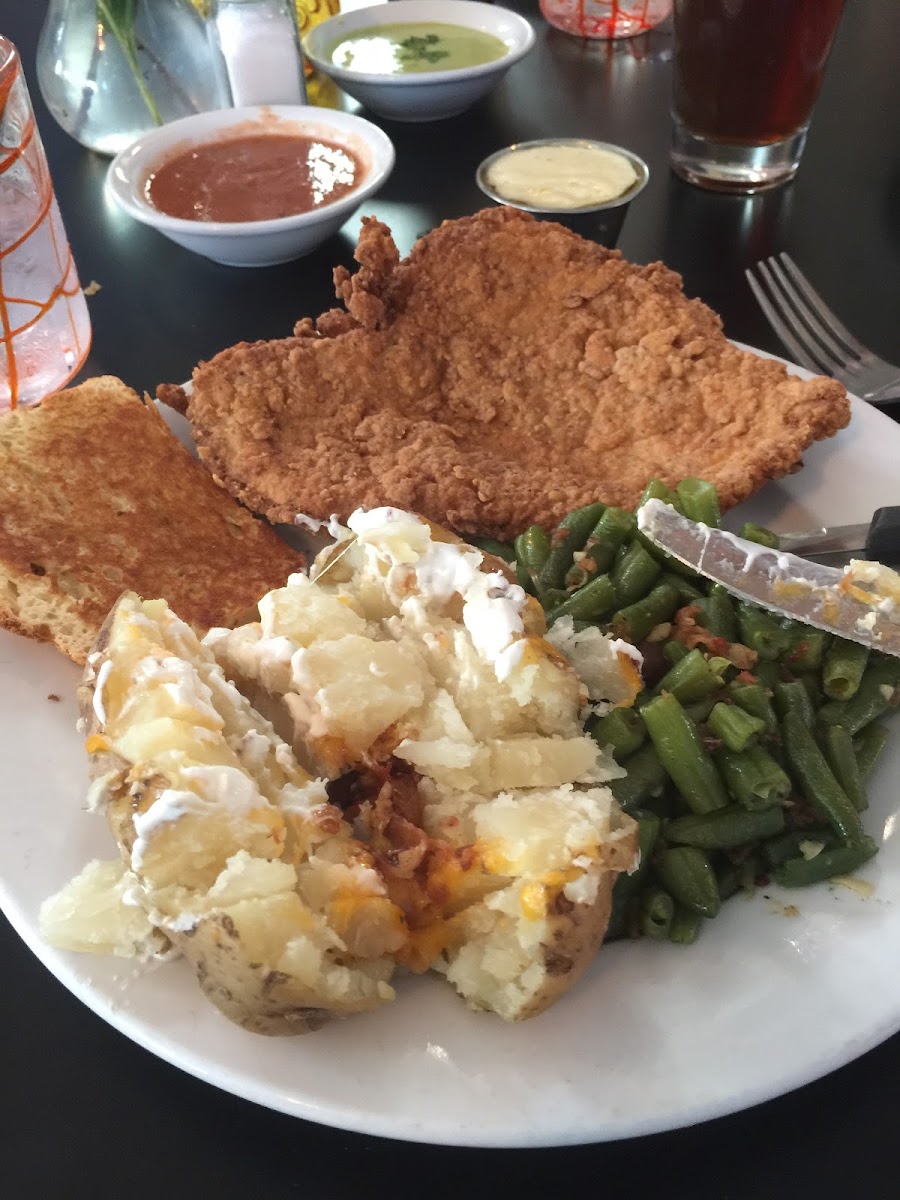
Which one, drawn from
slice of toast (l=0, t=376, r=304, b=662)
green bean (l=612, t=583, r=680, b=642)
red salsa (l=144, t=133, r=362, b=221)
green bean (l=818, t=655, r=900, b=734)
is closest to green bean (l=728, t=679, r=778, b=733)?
green bean (l=818, t=655, r=900, b=734)

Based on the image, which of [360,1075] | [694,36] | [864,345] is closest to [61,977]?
[360,1075]

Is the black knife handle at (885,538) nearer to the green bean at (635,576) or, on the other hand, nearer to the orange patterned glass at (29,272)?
the green bean at (635,576)

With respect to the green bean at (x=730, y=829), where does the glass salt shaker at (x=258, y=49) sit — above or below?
above

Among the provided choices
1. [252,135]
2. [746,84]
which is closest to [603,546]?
[746,84]

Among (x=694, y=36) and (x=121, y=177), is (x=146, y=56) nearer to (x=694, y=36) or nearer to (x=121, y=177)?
(x=121, y=177)

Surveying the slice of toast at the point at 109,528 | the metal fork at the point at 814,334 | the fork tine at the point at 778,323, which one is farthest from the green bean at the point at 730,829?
the fork tine at the point at 778,323

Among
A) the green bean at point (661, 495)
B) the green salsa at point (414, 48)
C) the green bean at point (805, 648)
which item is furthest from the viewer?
the green salsa at point (414, 48)

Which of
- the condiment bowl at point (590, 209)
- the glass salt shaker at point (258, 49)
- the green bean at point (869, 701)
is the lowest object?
the green bean at point (869, 701)
